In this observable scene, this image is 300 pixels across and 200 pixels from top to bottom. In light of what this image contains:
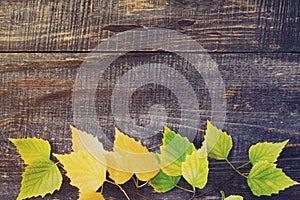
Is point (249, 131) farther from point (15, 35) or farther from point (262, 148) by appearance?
point (15, 35)

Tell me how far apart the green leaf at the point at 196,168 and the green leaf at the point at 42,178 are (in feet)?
0.58

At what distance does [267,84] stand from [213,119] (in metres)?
0.09

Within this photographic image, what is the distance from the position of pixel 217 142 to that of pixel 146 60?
152mm

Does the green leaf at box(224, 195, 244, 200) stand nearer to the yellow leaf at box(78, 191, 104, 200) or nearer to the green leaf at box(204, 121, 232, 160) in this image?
the green leaf at box(204, 121, 232, 160)

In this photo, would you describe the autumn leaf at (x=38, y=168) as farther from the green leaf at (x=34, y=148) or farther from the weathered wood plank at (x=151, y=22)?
→ the weathered wood plank at (x=151, y=22)

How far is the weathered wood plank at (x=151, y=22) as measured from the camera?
723 mm

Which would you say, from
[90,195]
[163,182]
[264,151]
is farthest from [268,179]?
[90,195]

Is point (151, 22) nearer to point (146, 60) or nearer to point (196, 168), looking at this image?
point (146, 60)

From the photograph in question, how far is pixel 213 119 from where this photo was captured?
2.39ft

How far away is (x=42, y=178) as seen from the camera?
0.72 meters

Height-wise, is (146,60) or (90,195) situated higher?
(146,60)

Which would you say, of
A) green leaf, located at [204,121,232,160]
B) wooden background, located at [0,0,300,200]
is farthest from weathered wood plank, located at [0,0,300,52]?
green leaf, located at [204,121,232,160]

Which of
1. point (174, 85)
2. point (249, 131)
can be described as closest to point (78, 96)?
point (174, 85)

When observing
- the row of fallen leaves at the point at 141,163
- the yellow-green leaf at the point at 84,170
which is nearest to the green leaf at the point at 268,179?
the row of fallen leaves at the point at 141,163
